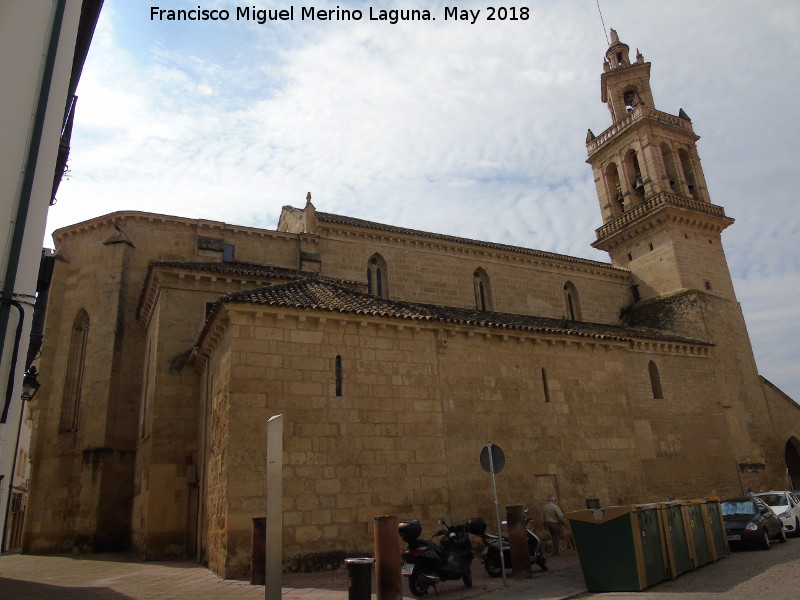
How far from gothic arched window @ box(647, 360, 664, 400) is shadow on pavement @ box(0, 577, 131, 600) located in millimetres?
17925

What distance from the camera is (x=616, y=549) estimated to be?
892 centimetres

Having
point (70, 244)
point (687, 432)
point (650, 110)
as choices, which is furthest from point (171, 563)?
point (650, 110)

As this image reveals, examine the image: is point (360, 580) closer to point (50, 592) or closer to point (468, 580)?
point (468, 580)

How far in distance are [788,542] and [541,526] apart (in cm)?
616

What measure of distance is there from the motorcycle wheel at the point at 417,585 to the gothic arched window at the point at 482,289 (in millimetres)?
16114

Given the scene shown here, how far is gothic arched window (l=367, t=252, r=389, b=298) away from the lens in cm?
2223

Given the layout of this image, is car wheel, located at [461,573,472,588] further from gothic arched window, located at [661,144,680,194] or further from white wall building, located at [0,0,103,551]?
gothic arched window, located at [661,144,680,194]

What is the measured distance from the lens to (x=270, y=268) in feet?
62.8

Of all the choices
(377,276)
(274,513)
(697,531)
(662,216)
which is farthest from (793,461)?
(274,513)

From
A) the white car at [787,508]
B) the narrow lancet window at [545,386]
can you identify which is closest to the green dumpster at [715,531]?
the white car at [787,508]

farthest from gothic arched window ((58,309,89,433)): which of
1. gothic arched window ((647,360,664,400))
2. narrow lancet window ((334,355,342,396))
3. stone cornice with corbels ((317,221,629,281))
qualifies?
gothic arched window ((647,360,664,400))

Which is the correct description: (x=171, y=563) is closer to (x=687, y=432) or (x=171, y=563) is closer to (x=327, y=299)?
(x=327, y=299)

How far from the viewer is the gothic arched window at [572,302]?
27.0 metres

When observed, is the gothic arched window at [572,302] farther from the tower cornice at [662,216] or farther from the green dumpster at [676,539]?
the green dumpster at [676,539]
